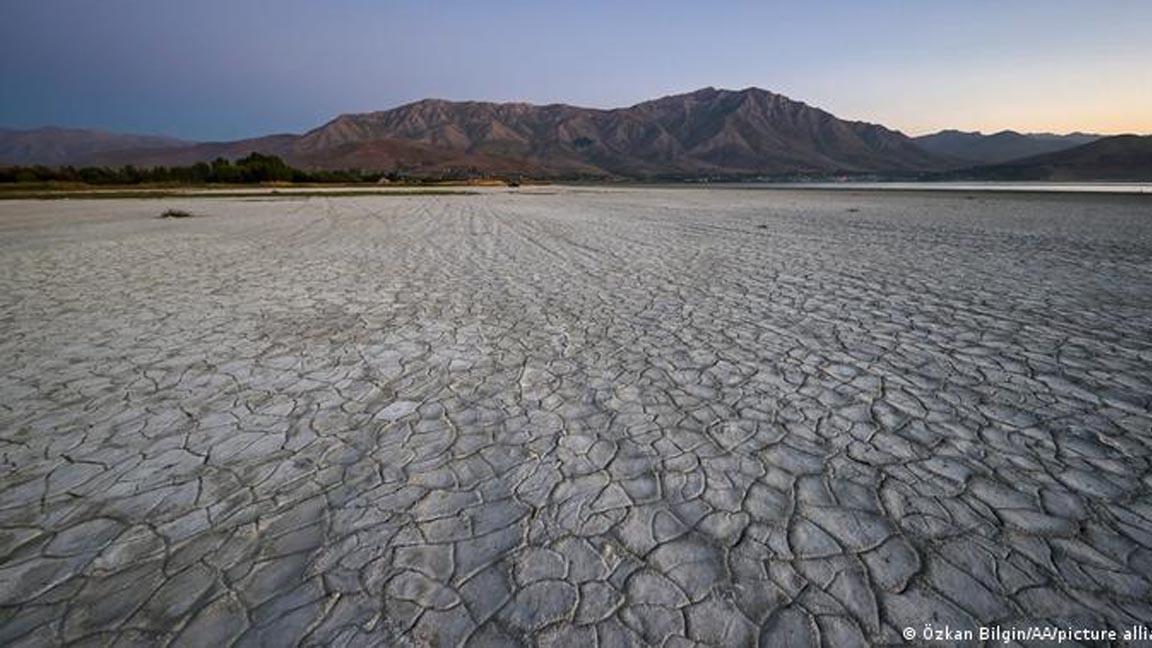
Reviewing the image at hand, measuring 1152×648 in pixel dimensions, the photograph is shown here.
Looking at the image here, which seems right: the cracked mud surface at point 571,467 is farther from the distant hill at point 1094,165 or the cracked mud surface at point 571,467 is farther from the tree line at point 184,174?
the distant hill at point 1094,165

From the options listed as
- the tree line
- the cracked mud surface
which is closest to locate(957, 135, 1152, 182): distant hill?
the cracked mud surface

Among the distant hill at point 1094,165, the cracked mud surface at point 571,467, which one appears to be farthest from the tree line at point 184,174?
the distant hill at point 1094,165

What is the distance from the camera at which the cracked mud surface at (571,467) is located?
204 cm

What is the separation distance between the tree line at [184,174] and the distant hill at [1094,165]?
11335cm

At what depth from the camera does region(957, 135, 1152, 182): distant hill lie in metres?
82.7

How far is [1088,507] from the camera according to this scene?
2580 mm

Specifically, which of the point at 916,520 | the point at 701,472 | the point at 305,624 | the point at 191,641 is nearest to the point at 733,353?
the point at 701,472

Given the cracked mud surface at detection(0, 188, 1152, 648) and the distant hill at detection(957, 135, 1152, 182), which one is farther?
the distant hill at detection(957, 135, 1152, 182)

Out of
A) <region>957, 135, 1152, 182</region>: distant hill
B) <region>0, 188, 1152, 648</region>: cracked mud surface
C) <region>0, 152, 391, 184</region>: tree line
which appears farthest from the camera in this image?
<region>957, 135, 1152, 182</region>: distant hill

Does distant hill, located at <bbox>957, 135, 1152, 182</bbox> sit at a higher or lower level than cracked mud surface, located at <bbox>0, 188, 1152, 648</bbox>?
higher

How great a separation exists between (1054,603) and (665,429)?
1.97m

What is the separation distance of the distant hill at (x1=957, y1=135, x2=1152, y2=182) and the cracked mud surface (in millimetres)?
105159

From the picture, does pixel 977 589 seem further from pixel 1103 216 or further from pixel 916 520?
pixel 1103 216

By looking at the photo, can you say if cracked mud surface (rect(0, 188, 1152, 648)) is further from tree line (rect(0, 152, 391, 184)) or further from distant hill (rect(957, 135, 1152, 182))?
distant hill (rect(957, 135, 1152, 182))
